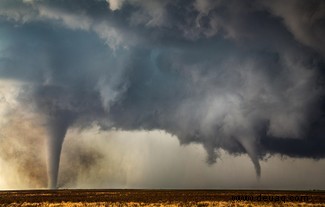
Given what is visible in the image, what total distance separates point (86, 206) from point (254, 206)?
26.7 meters

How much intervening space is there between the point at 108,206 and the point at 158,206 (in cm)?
828

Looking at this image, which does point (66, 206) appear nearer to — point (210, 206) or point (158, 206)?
point (158, 206)

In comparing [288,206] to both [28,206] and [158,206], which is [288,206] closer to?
[158,206]

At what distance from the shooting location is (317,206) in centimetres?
5762

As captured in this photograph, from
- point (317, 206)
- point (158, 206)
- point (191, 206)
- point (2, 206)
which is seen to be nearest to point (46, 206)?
point (2, 206)

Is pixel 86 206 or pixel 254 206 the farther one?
pixel 86 206

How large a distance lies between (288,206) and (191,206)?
49.8 ft

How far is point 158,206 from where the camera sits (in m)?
60.2

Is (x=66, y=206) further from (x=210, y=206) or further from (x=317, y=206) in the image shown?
(x=317, y=206)

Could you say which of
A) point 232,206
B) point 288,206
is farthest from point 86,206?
point 288,206

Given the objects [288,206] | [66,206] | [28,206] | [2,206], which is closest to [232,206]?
[288,206]

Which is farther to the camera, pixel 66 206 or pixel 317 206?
pixel 66 206

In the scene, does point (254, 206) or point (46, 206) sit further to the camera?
point (46, 206)

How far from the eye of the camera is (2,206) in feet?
206
